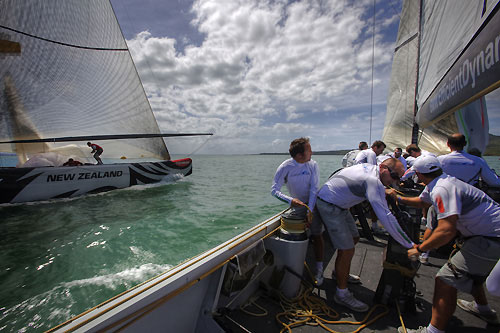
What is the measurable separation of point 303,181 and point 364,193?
0.83 metres

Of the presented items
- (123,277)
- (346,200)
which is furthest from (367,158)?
(123,277)

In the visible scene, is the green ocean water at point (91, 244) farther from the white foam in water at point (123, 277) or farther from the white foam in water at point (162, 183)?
the white foam in water at point (162, 183)

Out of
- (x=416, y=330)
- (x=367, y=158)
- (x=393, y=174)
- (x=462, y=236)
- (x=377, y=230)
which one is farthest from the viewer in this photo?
(x=367, y=158)

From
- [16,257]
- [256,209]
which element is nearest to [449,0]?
[256,209]

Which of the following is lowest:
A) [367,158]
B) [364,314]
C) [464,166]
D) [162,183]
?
[162,183]

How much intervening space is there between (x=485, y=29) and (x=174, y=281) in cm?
252

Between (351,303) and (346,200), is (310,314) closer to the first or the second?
(351,303)

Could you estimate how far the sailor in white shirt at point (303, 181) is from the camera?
106 inches

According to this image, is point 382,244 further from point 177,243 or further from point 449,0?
point 177,243

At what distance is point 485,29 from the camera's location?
1299 mm

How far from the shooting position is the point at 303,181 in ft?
9.21

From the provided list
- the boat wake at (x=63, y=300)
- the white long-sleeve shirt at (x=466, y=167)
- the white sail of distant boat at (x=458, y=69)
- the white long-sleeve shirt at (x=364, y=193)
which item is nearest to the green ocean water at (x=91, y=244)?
the boat wake at (x=63, y=300)

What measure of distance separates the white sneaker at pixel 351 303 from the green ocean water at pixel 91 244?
10.7ft

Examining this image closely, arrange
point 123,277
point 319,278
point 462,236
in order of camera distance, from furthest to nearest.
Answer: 1. point 123,277
2. point 319,278
3. point 462,236
